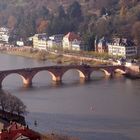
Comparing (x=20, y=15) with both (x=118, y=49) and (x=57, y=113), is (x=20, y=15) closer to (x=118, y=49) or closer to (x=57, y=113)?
(x=118, y=49)

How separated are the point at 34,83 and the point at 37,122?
580cm

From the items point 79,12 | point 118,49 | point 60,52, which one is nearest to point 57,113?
point 118,49

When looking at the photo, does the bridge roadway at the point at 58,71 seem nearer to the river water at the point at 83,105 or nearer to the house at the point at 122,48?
the river water at the point at 83,105

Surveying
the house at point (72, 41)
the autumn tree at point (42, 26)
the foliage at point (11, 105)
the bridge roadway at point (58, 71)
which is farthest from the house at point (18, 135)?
the autumn tree at point (42, 26)

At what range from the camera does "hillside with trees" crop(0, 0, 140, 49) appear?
97.2ft

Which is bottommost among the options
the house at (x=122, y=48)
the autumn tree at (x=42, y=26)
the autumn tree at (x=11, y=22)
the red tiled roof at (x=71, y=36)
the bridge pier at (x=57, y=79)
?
the bridge pier at (x=57, y=79)

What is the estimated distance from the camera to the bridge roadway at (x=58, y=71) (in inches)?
823

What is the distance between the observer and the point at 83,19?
3469cm

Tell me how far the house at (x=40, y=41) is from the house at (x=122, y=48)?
4.93 meters

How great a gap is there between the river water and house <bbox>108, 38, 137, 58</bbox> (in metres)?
3.54

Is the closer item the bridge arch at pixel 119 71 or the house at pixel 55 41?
the bridge arch at pixel 119 71

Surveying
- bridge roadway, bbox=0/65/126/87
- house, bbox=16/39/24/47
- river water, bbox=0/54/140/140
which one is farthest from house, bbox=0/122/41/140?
house, bbox=16/39/24/47

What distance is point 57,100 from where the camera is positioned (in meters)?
17.8

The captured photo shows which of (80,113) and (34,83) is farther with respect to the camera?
(34,83)
